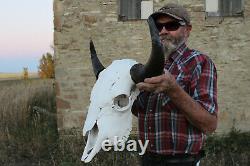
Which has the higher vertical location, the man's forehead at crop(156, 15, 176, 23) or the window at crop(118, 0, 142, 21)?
the window at crop(118, 0, 142, 21)

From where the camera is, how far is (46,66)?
101 ft

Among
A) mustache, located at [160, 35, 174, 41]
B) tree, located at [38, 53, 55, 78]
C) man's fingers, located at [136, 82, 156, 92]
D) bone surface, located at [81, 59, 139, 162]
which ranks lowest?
tree, located at [38, 53, 55, 78]

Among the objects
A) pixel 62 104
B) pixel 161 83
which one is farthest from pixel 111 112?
pixel 62 104

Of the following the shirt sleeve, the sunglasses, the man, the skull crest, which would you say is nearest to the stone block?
the man

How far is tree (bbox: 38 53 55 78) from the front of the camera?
95.0 feet

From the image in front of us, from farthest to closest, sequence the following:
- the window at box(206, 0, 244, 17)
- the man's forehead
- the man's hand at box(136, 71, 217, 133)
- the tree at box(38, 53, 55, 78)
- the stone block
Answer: the tree at box(38, 53, 55, 78) < the stone block < the window at box(206, 0, 244, 17) < the man's forehead < the man's hand at box(136, 71, 217, 133)

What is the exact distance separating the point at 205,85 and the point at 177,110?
276 millimetres

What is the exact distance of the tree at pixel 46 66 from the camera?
29.0m

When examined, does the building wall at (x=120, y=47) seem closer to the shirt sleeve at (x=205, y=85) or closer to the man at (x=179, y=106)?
the man at (x=179, y=106)

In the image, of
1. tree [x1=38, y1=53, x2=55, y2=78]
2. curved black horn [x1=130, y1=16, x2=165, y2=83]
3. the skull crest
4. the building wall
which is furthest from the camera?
tree [x1=38, y1=53, x2=55, y2=78]

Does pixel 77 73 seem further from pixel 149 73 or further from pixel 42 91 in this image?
pixel 149 73

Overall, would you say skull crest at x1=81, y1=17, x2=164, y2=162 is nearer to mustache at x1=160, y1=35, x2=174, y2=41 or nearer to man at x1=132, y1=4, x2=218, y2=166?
man at x1=132, y1=4, x2=218, y2=166

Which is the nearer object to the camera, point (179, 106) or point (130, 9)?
point (179, 106)

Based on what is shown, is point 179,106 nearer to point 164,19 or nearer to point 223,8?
point 164,19
